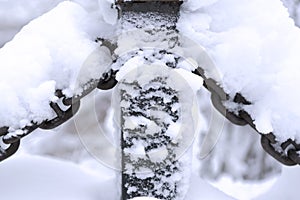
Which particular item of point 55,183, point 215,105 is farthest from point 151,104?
point 55,183

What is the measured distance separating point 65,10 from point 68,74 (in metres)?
0.12

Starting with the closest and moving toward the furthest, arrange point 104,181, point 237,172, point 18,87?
point 18,87 < point 104,181 < point 237,172

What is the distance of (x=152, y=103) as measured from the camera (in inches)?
33.3

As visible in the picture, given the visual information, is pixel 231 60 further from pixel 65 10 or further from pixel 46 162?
pixel 46 162

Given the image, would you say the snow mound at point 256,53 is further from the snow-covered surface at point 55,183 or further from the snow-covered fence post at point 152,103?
the snow-covered surface at point 55,183

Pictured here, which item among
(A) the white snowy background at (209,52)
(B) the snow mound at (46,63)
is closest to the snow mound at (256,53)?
(A) the white snowy background at (209,52)

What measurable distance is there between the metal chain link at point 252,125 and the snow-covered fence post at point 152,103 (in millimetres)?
41

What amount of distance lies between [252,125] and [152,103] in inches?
6.7

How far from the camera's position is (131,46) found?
32.3 inches

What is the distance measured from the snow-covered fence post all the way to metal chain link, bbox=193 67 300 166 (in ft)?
0.14

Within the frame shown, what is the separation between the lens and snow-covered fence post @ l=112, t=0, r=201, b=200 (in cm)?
81

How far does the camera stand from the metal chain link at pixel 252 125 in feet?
2.64

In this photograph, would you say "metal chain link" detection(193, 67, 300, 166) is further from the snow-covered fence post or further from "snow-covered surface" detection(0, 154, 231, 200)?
"snow-covered surface" detection(0, 154, 231, 200)

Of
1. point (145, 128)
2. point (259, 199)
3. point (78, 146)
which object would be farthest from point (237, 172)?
point (145, 128)
